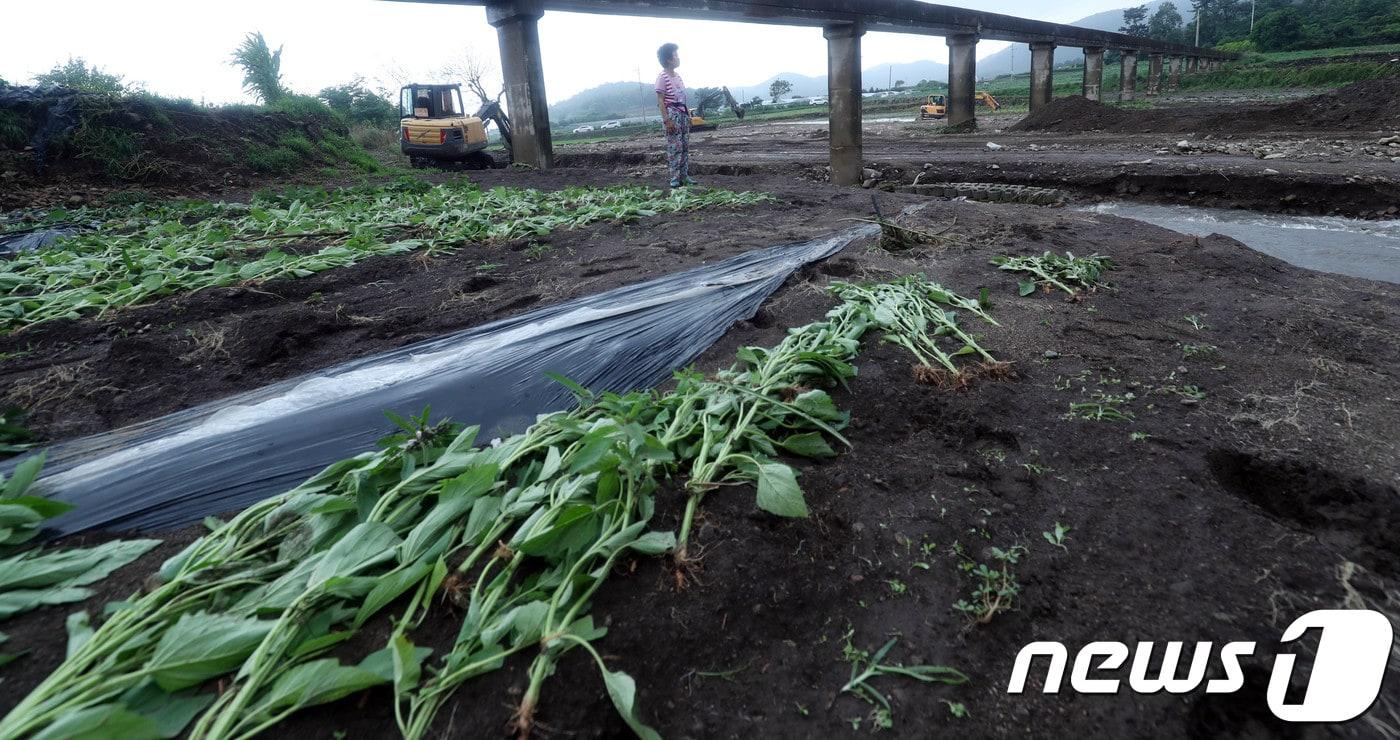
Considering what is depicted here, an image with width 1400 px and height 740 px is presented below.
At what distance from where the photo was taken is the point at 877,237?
16.3 feet

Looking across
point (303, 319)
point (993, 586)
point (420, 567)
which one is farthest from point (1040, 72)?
point (420, 567)

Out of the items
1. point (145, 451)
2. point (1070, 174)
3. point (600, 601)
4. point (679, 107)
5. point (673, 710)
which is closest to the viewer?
point (673, 710)

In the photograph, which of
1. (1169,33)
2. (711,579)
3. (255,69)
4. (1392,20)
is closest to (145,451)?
(711,579)

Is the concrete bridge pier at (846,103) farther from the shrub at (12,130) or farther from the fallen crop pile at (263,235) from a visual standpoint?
the shrub at (12,130)

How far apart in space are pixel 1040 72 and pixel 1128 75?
13.9 metres

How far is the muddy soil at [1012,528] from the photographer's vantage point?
1268mm

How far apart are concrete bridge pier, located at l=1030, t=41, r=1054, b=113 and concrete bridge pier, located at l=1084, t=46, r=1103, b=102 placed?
4.70 m

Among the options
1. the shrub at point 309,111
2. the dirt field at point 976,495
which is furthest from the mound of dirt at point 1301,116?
the shrub at point 309,111

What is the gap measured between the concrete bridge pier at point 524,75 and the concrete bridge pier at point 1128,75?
31.1m

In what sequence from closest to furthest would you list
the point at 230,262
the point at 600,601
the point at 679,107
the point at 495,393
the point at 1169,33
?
the point at 600,601
the point at 495,393
the point at 230,262
the point at 679,107
the point at 1169,33

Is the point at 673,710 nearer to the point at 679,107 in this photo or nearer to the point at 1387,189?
the point at 679,107

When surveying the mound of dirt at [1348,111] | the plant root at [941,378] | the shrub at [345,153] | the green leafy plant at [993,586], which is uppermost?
the shrub at [345,153]

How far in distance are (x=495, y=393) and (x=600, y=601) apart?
1.28 metres

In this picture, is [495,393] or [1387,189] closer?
[495,393]
